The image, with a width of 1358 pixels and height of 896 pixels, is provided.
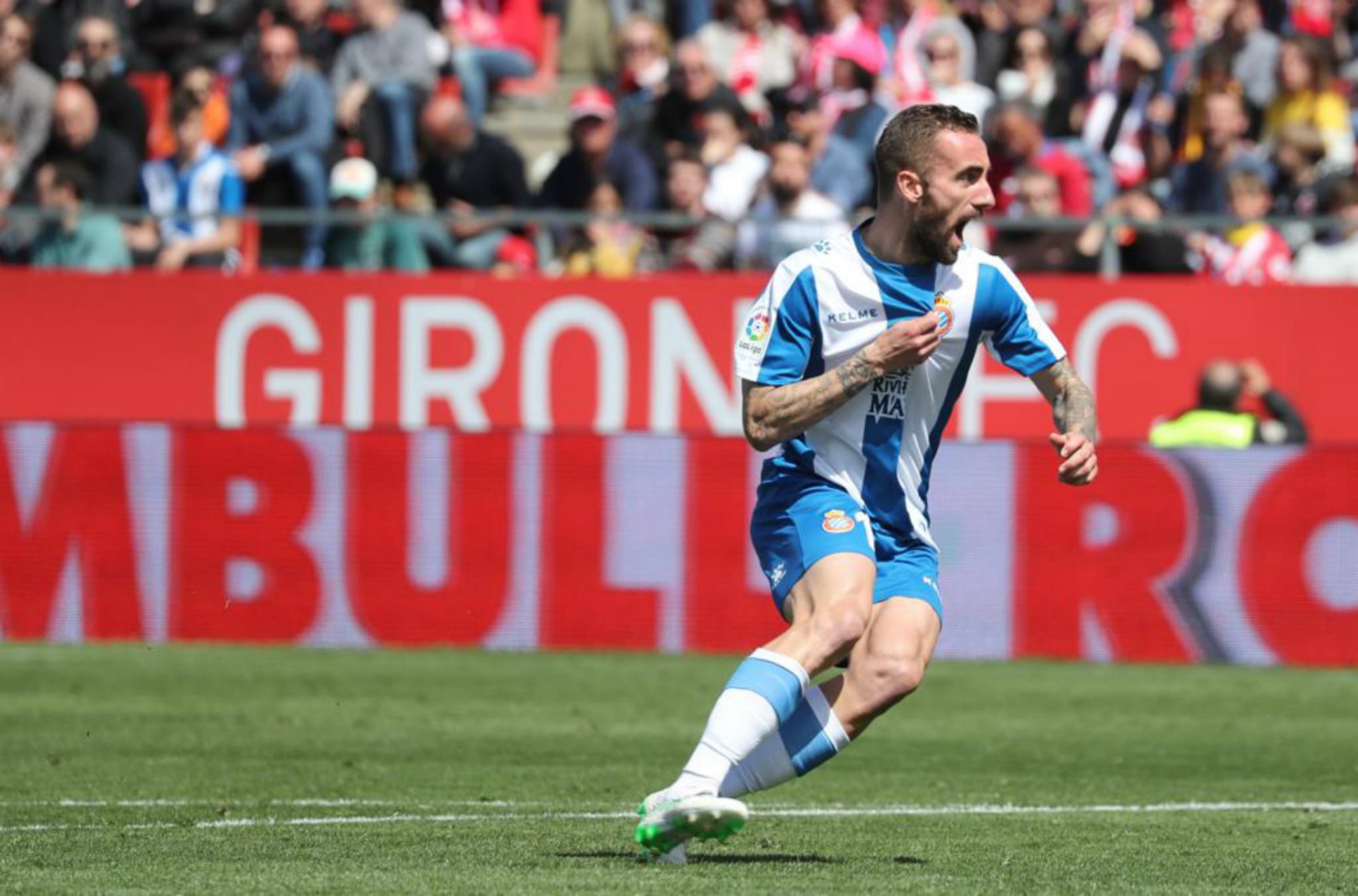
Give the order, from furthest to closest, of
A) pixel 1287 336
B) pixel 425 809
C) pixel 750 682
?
pixel 1287 336
pixel 425 809
pixel 750 682

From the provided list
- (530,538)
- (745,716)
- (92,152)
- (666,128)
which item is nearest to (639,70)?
(666,128)

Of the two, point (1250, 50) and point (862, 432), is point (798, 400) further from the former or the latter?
point (1250, 50)

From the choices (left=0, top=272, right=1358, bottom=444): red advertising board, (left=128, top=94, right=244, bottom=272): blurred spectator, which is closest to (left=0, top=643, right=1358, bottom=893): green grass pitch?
(left=0, top=272, right=1358, bottom=444): red advertising board

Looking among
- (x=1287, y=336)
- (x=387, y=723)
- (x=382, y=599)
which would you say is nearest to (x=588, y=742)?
(x=387, y=723)

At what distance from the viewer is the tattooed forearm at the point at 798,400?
7289 millimetres

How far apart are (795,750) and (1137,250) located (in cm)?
1109

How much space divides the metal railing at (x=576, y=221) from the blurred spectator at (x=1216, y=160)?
0.15 meters

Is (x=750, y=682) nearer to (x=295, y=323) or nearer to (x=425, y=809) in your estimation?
(x=425, y=809)

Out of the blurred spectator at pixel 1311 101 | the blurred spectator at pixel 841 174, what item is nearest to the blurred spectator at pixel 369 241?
the blurred spectator at pixel 841 174

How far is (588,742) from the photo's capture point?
38.1ft

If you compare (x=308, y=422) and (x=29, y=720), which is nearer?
(x=29, y=720)

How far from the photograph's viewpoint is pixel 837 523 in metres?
7.52

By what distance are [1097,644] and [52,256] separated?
7947 mm

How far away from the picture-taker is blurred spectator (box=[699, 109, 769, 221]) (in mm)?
19031
